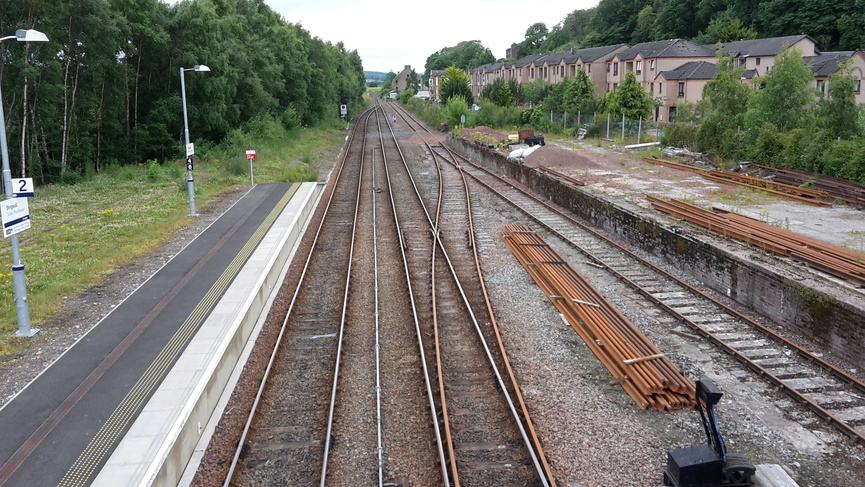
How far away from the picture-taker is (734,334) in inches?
478

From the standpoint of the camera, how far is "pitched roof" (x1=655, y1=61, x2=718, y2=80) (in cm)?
5369

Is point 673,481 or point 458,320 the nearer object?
point 673,481

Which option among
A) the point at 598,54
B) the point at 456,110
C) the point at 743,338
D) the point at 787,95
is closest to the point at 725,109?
the point at 787,95

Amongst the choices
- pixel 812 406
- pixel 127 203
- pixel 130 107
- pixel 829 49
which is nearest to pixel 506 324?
pixel 812 406

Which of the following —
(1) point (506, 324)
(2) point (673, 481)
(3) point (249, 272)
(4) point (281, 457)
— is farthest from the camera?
(3) point (249, 272)

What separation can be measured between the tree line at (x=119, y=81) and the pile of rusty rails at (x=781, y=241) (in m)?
25.8

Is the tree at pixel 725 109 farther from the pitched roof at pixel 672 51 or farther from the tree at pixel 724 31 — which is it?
the tree at pixel 724 31

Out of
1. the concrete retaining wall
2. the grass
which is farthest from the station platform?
the concrete retaining wall

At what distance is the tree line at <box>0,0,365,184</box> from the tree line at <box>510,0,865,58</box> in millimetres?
57784

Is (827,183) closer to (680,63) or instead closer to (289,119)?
(289,119)

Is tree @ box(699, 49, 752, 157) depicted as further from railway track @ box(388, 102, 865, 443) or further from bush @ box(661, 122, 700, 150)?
railway track @ box(388, 102, 865, 443)

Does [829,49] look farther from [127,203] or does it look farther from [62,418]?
[62,418]

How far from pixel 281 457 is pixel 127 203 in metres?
19.3

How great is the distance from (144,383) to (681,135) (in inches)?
1196
